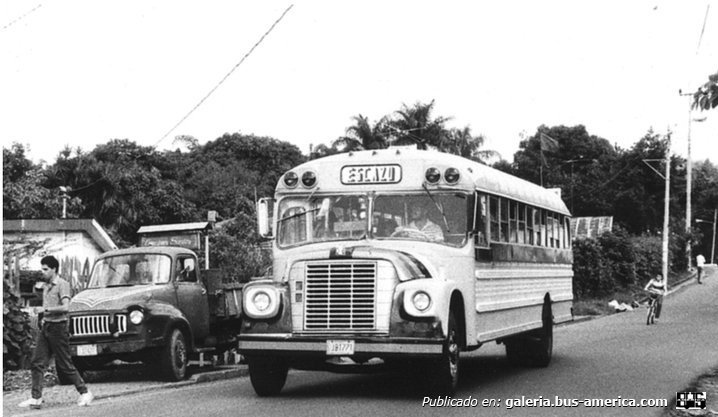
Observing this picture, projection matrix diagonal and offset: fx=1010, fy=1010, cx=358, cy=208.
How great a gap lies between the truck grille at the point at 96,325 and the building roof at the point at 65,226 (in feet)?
40.2

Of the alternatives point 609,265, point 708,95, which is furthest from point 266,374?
point 609,265

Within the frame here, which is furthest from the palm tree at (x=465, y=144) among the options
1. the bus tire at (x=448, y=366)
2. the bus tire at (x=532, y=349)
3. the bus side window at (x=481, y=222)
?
the bus tire at (x=448, y=366)

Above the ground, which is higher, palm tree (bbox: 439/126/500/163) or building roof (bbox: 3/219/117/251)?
palm tree (bbox: 439/126/500/163)

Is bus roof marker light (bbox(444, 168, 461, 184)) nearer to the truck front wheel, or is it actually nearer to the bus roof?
the bus roof

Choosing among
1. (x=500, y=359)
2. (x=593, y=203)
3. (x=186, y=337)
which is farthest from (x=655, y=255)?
(x=186, y=337)

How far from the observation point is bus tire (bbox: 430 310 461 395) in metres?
11.0

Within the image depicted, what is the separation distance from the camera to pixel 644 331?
1025 inches

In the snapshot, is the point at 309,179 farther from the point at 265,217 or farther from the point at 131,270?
the point at 131,270

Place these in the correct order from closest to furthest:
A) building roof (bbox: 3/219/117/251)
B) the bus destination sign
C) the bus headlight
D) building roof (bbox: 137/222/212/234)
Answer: the bus headlight
the bus destination sign
building roof (bbox: 137/222/212/234)
building roof (bbox: 3/219/117/251)

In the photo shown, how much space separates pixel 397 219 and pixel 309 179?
47.2 inches

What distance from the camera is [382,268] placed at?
36.3 feet

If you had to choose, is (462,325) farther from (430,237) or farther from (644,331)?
(644,331)

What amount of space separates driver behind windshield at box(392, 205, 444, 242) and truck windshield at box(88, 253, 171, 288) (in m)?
4.73

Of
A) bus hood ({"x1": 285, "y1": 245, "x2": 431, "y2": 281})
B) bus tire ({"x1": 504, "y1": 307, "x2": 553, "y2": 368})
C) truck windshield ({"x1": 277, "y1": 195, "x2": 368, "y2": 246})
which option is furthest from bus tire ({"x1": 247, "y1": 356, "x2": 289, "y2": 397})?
bus tire ({"x1": 504, "y1": 307, "x2": 553, "y2": 368})
